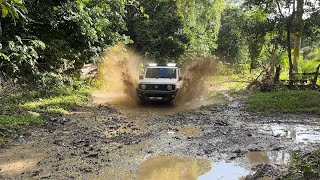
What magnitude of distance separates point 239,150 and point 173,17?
1881cm

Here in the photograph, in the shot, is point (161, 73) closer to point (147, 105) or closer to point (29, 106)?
point (147, 105)

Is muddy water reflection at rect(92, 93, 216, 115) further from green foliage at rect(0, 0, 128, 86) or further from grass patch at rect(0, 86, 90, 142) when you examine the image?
green foliage at rect(0, 0, 128, 86)

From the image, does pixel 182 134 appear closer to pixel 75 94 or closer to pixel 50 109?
pixel 50 109

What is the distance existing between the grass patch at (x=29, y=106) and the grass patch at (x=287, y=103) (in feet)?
23.5

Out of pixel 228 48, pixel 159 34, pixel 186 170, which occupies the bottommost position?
pixel 186 170

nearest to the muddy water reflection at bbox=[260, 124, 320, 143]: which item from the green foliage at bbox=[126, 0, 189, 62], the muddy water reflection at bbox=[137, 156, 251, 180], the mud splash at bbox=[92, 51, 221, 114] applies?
the muddy water reflection at bbox=[137, 156, 251, 180]

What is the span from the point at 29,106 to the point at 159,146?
5.99 metres

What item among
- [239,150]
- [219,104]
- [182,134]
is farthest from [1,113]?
[219,104]

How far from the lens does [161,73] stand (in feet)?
49.0

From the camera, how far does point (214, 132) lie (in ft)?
31.3

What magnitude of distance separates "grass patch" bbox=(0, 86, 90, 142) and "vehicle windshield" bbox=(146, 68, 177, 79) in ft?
10.1

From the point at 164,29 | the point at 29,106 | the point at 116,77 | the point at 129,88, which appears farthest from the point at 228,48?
the point at 29,106

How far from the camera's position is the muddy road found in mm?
6387

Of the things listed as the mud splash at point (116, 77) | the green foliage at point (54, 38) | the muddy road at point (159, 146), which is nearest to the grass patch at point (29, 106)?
the muddy road at point (159, 146)
